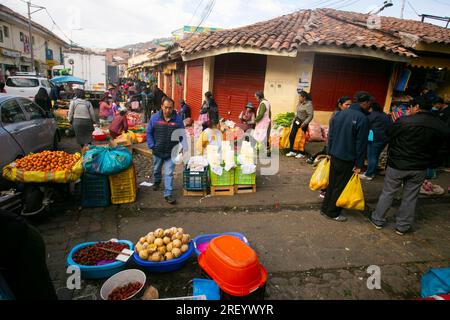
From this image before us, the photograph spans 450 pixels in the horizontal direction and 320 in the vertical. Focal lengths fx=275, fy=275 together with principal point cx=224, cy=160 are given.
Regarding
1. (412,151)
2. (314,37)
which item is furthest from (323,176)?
(314,37)

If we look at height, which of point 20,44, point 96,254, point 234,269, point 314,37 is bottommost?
point 96,254

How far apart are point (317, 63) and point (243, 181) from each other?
653 centimetres

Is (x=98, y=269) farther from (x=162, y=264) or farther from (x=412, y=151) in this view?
(x=412, y=151)

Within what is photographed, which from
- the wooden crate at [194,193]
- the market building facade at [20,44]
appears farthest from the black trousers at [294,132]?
the market building facade at [20,44]

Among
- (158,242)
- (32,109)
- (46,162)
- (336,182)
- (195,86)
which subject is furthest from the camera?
(195,86)

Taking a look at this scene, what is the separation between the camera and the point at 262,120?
8.14 meters

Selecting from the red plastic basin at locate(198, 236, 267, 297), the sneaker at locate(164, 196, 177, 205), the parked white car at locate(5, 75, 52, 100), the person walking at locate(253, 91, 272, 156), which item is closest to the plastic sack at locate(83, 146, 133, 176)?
Answer: the sneaker at locate(164, 196, 177, 205)

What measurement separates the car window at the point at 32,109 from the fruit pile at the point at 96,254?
186 inches

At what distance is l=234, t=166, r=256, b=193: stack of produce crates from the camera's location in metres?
5.89

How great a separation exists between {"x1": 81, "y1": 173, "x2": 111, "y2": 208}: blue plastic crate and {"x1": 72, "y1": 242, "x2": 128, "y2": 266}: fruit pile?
1.68 meters

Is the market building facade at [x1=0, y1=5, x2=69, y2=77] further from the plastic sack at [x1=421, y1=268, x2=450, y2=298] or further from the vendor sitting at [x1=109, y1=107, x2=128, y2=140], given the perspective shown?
the plastic sack at [x1=421, y1=268, x2=450, y2=298]

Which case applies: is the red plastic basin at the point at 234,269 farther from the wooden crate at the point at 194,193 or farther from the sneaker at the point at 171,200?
the wooden crate at the point at 194,193

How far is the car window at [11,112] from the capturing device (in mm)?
5373
